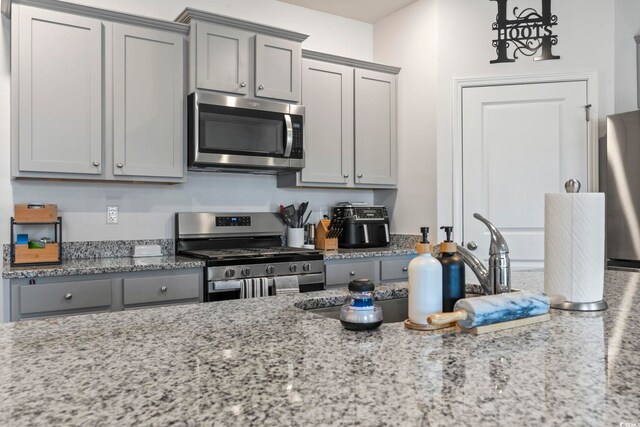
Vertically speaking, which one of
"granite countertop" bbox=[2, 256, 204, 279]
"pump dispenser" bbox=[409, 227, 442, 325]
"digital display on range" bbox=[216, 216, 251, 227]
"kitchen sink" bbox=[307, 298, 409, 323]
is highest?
"digital display on range" bbox=[216, 216, 251, 227]

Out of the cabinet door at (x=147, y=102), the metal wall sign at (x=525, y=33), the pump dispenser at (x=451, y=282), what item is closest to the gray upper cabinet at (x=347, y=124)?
the metal wall sign at (x=525, y=33)

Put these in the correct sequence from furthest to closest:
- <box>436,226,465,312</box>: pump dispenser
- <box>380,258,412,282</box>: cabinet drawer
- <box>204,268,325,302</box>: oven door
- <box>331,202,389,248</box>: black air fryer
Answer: <box>331,202,389,248</box>: black air fryer, <box>380,258,412,282</box>: cabinet drawer, <box>204,268,325,302</box>: oven door, <box>436,226,465,312</box>: pump dispenser

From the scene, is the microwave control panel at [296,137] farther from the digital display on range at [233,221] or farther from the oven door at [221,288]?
the oven door at [221,288]

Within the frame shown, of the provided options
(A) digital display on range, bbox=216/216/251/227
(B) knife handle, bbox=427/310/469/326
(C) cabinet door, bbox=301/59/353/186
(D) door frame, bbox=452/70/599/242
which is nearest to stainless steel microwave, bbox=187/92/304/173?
(C) cabinet door, bbox=301/59/353/186

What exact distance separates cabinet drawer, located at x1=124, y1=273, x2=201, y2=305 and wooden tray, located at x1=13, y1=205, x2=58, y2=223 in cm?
58

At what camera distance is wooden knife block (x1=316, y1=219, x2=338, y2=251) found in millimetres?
3695

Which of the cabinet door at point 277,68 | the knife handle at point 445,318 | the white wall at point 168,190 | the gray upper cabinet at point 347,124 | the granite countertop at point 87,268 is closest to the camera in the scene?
Result: the knife handle at point 445,318

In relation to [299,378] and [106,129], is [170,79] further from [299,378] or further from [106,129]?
[299,378]

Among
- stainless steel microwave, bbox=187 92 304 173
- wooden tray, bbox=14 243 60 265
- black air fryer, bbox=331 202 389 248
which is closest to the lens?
wooden tray, bbox=14 243 60 265

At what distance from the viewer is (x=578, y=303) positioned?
4.36 feet

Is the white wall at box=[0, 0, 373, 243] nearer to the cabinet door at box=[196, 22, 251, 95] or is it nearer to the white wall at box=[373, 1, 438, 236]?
the white wall at box=[373, 1, 438, 236]

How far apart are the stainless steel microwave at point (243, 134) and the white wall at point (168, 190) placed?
260 mm

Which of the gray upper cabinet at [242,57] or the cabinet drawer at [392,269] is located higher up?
the gray upper cabinet at [242,57]

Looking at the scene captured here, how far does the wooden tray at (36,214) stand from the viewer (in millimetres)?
2645
